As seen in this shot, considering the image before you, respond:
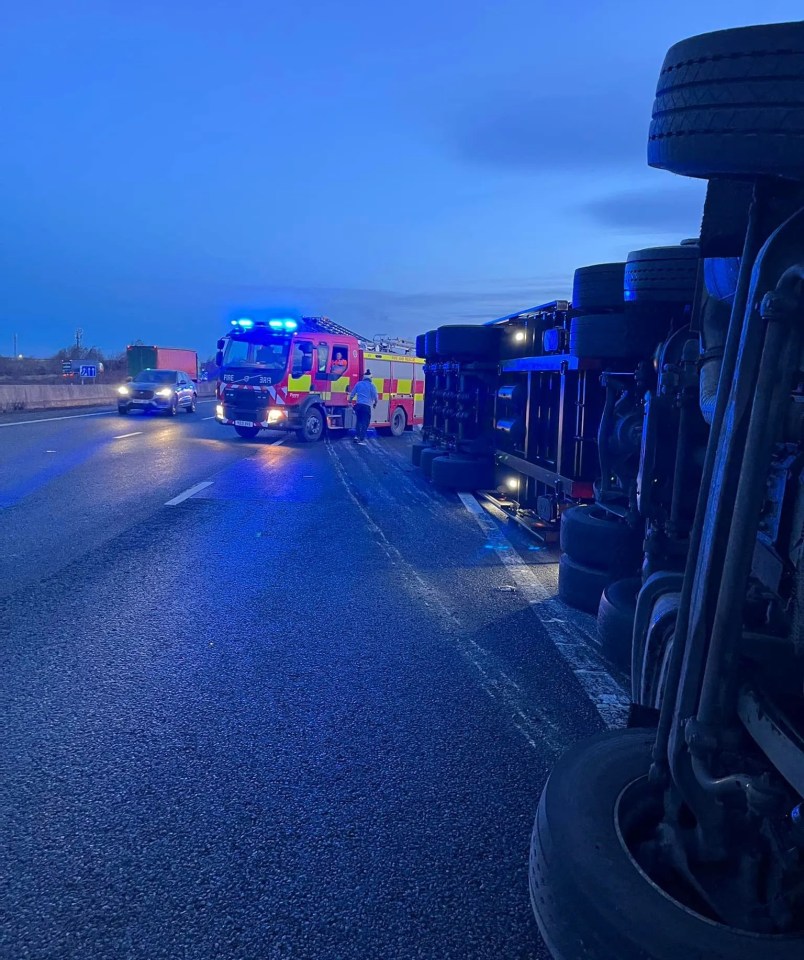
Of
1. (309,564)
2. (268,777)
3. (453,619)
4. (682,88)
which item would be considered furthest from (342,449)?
(682,88)

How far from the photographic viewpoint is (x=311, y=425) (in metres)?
20.4

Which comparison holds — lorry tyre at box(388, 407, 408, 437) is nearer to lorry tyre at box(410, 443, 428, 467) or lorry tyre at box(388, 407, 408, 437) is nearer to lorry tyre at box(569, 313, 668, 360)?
lorry tyre at box(410, 443, 428, 467)

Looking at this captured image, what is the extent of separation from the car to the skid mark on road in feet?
71.7

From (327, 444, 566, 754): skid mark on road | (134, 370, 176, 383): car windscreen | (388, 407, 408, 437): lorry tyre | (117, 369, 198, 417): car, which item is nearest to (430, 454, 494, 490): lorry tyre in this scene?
(327, 444, 566, 754): skid mark on road

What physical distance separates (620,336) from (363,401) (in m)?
16.2

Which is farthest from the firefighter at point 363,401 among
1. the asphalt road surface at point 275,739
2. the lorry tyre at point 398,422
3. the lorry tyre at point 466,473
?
the asphalt road surface at point 275,739

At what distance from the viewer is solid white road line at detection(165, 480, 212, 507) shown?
1016cm

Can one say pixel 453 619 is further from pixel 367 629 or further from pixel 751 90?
pixel 751 90

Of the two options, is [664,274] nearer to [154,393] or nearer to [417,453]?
[417,453]

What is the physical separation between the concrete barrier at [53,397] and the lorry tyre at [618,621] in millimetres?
27723

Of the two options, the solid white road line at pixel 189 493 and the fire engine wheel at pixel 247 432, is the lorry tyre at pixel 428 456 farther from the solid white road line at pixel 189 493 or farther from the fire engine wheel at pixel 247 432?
the fire engine wheel at pixel 247 432

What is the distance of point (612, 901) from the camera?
181 cm

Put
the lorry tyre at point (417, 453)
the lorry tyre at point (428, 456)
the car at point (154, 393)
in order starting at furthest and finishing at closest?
the car at point (154, 393)
the lorry tyre at point (417, 453)
the lorry tyre at point (428, 456)

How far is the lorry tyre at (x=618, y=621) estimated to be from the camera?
4.40m
